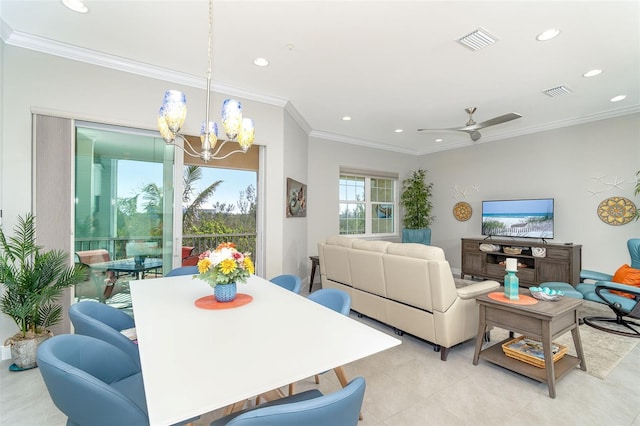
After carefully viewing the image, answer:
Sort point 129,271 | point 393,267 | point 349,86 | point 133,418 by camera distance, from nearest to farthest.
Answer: point 133,418 → point 393,267 → point 129,271 → point 349,86

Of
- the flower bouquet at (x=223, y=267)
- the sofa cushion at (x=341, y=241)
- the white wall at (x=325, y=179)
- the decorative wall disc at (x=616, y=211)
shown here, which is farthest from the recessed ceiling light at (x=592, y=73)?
the flower bouquet at (x=223, y=267)

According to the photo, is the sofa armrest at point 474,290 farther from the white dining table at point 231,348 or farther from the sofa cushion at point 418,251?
the white dining table at point 231,348

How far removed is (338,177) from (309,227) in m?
1.23

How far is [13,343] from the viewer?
2.46m

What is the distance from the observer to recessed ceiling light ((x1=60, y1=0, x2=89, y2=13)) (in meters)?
2.24

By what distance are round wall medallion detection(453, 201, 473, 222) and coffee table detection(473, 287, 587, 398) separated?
394cm

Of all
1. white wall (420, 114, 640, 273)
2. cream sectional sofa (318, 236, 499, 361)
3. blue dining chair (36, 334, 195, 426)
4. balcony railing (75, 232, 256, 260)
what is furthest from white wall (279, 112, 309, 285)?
white wall (420, 114, 640, 273)

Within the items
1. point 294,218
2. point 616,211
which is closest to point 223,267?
point 294,218

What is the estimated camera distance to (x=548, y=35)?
2.58m

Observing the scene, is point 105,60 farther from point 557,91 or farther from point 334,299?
point 557,91

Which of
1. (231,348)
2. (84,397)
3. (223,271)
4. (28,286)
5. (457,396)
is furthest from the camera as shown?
(28,286)

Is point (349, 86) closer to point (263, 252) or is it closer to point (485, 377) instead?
point (263, 252)

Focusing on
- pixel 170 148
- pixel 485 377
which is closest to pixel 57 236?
pixel 170 148

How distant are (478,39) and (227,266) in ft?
9.27
